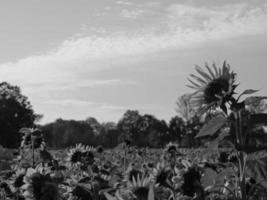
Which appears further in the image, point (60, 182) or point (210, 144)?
point (60, 182)

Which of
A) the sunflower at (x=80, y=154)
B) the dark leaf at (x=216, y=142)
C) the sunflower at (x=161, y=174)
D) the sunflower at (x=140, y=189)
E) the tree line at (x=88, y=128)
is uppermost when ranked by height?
the tree line at (x=88, y=128)

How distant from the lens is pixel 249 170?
4234mm

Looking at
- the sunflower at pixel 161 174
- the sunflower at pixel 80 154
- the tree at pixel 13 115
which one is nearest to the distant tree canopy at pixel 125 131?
the tree at pixel 13 115

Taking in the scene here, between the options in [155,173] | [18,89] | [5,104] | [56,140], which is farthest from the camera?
[56,140]

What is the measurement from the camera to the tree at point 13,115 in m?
77.9

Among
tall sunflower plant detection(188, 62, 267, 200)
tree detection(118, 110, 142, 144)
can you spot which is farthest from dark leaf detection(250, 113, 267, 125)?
tree detection(118, 110, 142, 144)

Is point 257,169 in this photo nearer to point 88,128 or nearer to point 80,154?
point 80,154

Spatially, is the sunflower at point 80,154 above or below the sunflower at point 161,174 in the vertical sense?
above

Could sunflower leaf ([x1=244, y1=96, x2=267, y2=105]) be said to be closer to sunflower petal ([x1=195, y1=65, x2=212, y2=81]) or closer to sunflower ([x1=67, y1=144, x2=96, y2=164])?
sunflower petal ([x1=195, y1=65, x2=212, y2=81])

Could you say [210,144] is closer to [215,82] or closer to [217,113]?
[217,113]

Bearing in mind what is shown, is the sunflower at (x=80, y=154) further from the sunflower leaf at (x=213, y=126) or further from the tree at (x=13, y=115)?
the tree at (x=13, y=115)

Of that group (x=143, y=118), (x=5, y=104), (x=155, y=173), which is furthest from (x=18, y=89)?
(x=155, y=173)

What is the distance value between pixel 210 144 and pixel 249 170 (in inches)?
15.0

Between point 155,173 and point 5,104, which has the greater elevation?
point 5,104
